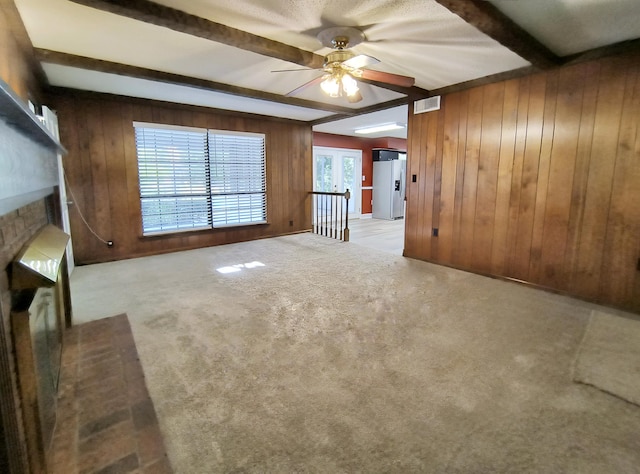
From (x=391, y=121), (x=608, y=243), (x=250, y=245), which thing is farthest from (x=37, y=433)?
(x=391, y=121)

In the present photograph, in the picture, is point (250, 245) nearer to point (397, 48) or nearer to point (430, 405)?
point (397, 48)

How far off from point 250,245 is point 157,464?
4.38m

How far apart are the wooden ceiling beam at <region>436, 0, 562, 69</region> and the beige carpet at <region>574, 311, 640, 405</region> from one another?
232 cm

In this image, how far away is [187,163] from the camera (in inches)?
205

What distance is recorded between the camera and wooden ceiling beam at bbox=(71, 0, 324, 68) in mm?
2029

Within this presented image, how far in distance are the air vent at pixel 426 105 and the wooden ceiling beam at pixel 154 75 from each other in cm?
145

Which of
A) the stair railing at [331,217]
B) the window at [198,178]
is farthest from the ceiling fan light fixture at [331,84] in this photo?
the window at [198,178]

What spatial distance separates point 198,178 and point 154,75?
2.00m

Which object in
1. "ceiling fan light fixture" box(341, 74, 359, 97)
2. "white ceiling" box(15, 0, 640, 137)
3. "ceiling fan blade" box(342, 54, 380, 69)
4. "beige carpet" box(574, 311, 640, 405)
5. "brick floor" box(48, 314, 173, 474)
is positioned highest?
"white ceiling" box(15, 0, 640, 137)

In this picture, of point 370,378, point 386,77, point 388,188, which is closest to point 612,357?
point 370,378

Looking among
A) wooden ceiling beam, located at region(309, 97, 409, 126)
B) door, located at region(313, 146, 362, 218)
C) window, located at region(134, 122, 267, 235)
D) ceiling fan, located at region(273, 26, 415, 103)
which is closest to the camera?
ceiling fan, located at region(273, 26, 415, 103)

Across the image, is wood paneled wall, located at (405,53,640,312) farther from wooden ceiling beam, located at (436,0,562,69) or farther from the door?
the door

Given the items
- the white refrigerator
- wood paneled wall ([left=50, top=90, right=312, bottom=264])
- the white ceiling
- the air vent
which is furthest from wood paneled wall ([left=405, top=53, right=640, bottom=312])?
the white refrigerator

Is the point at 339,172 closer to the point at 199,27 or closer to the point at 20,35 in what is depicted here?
the point at 199,27
